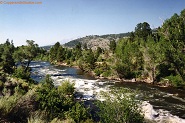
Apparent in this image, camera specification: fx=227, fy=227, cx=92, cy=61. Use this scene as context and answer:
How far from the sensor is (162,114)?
32594 millimetres

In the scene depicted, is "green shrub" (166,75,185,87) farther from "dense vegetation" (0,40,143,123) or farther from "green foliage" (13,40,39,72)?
"green foliage" (13,40,39,72)

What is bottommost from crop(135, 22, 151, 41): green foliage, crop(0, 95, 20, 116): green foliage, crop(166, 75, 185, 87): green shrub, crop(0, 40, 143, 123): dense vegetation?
crop(166, 75, 185, 87): green shrub

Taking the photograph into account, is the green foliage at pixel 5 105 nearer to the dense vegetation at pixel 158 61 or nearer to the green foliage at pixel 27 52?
the dense vegetation at pixel 158 61

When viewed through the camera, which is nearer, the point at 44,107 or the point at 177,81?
the point at 44,107

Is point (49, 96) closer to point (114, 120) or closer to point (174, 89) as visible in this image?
point (114, 120)

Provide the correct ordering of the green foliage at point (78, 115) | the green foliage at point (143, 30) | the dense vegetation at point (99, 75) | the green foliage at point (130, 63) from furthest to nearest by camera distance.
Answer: the green foliage at point (143, 30) → the green foliage at point (130, 63) → the green foliage at point (78, 115) → the dense vegetation at point (99, 75)

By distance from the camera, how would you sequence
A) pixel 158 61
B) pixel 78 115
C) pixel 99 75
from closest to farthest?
pixel 78 115 → pixel 158 61 → pixel 99 75

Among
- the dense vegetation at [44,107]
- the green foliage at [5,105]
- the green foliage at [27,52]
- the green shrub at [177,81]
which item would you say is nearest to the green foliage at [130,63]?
the green shrub at [177,81]

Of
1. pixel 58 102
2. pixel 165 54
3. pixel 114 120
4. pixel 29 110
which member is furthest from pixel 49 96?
pixel 165 54

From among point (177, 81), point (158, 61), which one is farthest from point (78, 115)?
point (177, 81)

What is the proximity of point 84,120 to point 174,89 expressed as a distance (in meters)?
34.2

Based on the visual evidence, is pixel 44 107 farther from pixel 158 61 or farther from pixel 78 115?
pixel 158 61

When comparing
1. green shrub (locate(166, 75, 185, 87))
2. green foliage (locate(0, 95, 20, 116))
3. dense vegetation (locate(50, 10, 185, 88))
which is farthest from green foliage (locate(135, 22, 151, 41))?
green foliage (locate(0, 95, 20, 116))

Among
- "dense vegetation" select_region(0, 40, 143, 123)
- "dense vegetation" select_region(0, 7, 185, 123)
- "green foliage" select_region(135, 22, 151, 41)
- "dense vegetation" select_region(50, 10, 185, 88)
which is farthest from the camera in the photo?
"green foliage" select_region(135, 22, 151, 41)
